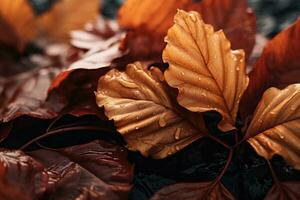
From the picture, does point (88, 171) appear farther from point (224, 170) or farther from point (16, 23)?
point (16, 23)

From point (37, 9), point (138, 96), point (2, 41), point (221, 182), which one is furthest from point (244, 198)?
point (37, 9)

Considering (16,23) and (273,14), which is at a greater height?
(16,23)

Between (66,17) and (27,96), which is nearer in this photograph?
(27,96)

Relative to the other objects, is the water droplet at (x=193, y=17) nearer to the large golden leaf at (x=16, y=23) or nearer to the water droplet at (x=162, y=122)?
the water droplet at (x=162, y=122)

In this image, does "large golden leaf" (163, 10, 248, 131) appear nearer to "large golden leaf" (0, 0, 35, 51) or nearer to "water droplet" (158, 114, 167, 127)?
"water droplet" (158, 114, 167, 127)

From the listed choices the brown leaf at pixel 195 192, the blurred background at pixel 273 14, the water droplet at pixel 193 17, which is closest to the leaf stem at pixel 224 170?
the brown leaf at pixel 195 192

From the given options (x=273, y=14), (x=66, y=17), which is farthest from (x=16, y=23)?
(x=273, y=14)
